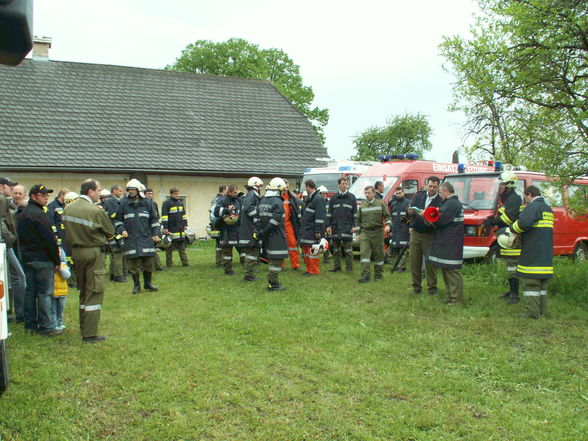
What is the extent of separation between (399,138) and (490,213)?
114 ft

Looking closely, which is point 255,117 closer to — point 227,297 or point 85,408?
point 227,297

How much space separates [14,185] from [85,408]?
478cm

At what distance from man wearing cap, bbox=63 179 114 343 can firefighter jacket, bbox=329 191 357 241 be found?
6066 millimetres

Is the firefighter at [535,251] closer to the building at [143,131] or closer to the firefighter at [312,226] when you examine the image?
the firefighter at [312,226]

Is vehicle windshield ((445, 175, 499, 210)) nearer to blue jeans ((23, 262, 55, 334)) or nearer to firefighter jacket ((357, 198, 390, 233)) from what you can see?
firefighter jacket ((357, 198, 390, 233))

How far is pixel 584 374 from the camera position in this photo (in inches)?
213

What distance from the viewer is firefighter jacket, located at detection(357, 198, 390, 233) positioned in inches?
424

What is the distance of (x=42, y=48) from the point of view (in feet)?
74.3

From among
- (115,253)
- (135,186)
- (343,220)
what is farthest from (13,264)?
(343,220)

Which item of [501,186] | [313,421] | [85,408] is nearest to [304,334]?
[313,421]

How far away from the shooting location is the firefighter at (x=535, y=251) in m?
7.44

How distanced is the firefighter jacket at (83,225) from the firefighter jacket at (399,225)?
24.4 feet

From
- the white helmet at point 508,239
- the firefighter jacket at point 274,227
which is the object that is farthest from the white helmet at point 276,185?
the white helmet at point 508,239

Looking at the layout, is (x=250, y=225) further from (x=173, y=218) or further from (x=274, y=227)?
(x=173, y=218)
